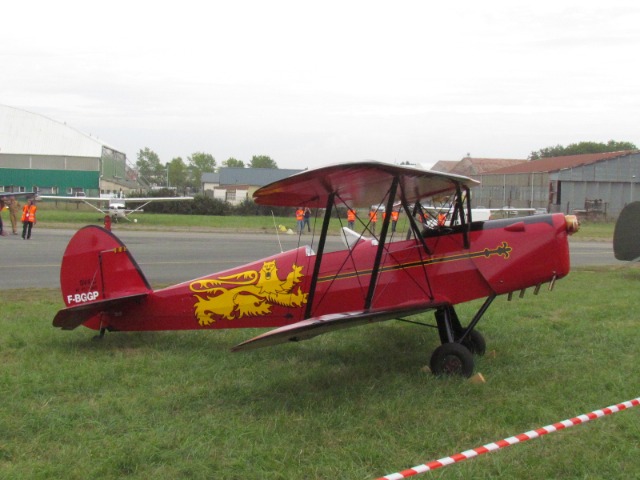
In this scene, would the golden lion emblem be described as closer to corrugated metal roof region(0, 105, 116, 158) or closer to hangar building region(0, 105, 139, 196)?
hangar building region(0, 105, 139, 196)

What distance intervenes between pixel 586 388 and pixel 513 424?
50.7 inches

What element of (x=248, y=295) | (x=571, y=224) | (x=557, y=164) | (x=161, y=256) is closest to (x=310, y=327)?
(x=248, y=295)

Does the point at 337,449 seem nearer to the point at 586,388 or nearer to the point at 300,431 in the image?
the point at 300,431

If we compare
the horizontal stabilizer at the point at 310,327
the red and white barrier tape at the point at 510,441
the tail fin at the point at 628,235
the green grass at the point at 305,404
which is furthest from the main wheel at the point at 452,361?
the tail fin at the point at 628,235

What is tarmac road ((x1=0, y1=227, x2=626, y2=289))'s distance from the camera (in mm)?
13719

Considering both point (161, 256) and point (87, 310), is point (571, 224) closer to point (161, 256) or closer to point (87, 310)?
point (87, 310)

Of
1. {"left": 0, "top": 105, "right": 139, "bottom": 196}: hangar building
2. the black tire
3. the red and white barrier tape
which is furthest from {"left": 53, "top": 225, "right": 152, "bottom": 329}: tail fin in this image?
{"left": 0, "top": 105, "right": 139, "bottom": 196}: hangar building

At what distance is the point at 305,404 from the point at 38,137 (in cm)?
7500

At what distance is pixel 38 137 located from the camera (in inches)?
2835

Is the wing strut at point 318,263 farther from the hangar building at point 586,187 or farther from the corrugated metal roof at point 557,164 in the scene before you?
the corrugated metal roof at point 557,164

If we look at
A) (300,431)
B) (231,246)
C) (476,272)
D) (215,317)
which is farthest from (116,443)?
(231,246)

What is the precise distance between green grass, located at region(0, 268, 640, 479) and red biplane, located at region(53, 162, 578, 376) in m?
0.42

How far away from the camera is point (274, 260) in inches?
286

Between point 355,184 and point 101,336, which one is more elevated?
point 355,184
